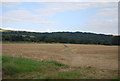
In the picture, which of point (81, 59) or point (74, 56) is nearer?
point (81, 59)

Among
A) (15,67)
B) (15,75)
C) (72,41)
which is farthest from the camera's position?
(72,41)

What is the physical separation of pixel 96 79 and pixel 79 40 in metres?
40.7

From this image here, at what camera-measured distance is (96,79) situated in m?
7.15

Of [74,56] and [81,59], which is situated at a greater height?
[81,59]

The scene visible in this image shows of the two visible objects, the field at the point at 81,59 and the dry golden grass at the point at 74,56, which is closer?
the field at the point at 81,59

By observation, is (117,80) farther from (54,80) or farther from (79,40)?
(79,40)

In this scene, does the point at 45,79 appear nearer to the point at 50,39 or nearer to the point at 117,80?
the point at 117,80

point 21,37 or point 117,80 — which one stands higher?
point 117,80

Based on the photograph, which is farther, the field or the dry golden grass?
the dry golden grass

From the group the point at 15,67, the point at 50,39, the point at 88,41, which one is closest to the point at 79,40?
the point at 88,41

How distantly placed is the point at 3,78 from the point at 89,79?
3.13 metres

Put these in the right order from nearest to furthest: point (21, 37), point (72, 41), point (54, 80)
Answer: point (54, 80), point (21, 37), point (72, 41)

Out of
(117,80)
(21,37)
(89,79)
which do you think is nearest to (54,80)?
(89,79)

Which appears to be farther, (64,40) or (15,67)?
(64,40)
